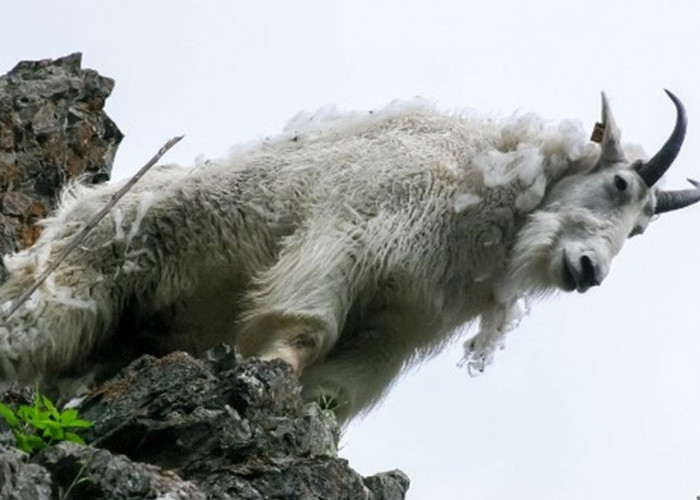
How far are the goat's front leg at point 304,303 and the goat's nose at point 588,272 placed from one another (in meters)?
1.26

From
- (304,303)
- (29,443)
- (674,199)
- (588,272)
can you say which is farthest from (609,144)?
(29,443)

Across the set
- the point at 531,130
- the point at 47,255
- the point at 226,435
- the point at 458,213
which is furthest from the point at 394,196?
the point at 226,435

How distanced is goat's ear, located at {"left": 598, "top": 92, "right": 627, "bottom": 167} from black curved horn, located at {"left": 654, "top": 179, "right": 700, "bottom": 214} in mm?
358

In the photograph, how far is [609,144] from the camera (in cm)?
1111

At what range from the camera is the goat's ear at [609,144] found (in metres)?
11.1

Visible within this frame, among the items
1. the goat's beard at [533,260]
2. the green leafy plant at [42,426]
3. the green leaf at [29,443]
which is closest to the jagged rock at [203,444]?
the green leafy plant at [42,426]

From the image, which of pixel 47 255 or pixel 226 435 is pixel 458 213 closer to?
pixel 47 255

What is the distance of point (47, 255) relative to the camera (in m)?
10.1

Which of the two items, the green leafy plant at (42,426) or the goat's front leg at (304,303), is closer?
the green leafy plant at (42,426)

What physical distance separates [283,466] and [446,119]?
12.3 feet

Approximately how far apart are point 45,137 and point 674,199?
12.2 ft

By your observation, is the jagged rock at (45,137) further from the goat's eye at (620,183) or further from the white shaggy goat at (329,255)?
the goat's eye at (620,183)

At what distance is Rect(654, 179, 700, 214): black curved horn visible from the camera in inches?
444

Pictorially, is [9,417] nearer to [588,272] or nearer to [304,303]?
[304,303]
